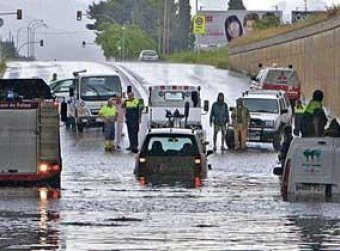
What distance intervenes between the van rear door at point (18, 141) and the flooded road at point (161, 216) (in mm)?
543

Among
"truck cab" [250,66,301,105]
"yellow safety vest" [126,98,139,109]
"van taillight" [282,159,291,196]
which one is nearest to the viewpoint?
"van taillight" [282,159,291,196]

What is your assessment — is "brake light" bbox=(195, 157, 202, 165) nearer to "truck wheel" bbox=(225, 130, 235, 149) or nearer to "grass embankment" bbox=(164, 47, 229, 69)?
"truck wheel" bbox=(225, 130, 235, 149)

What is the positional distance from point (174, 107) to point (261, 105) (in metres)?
3.96

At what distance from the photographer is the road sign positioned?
5664 inches

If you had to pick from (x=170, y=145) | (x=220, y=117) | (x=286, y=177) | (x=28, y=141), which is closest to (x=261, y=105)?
(x=220, y=117)

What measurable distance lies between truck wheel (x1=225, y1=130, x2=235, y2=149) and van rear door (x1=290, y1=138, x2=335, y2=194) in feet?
70.1

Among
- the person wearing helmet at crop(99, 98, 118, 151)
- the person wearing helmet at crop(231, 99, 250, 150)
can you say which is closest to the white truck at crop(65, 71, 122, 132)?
the person wearing helmet at crop(99, 98, 118, 151)

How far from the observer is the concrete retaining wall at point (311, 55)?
66.5 m

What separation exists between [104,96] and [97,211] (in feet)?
103

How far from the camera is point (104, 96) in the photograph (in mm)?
53438

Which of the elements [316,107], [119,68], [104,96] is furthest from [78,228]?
[119,68]

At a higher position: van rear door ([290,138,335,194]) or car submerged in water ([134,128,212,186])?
van rear door ([290,138,335,194])

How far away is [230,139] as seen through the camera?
148 feet

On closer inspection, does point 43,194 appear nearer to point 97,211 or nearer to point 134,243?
point 97,211
